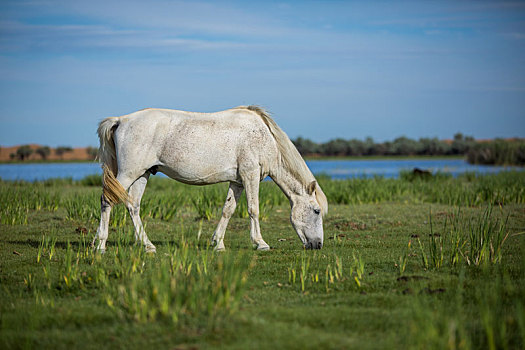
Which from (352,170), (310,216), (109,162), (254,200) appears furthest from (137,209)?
(352,170)

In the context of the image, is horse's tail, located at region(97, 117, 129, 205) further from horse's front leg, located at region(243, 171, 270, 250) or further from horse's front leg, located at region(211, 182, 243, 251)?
horse's front leg, located at region(243, 171, 270, 250)

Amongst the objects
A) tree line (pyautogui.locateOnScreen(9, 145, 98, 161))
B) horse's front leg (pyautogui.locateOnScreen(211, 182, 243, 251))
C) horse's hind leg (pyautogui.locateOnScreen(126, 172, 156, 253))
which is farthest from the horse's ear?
tree line (pyautogui.locateOnScreen(9, 145, 98, 161))

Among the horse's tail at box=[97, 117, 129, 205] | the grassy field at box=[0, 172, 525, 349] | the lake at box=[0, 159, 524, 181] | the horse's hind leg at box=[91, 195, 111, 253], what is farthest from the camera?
the lake at box=[0, 159, 524, 181]

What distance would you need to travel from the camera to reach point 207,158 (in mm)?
6398

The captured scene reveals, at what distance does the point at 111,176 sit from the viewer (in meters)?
6.15

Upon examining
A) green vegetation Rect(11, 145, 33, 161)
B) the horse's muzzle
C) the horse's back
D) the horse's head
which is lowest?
the horse's muzzle

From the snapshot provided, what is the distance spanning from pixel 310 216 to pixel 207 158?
64.3 inches

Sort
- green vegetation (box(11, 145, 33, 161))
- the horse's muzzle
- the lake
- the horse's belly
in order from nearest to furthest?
the horse's belly → the horse's muzzle → the lake → green vegetation (box(11, 145, 33, 161))

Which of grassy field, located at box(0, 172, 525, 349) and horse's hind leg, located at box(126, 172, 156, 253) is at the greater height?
horse's hind leg, located at box(126, 172, 156, 253)

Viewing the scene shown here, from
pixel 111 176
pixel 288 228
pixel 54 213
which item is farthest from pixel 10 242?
pixel 288 228

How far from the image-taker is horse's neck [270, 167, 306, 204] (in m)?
6.84

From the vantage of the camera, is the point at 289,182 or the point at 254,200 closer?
the point at 254,200

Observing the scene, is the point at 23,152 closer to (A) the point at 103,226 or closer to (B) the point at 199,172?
(A) the point at 103,226

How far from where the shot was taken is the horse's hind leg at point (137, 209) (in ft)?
20.4
